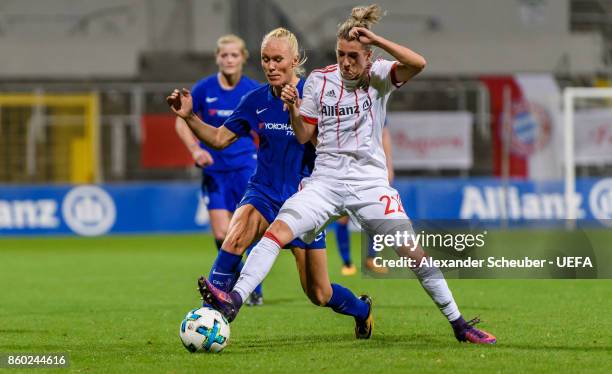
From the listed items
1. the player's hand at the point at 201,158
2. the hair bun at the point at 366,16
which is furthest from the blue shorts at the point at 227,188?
the hair bun at the point at 366,16

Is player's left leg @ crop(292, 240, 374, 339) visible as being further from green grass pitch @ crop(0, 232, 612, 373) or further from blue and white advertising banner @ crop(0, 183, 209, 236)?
blue and white advertising banner @ crop(0, 183, 209, 236)

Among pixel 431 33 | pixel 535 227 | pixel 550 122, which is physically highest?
pixel 431 33

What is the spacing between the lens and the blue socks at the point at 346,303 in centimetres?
807

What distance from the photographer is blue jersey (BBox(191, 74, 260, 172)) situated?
35.9ft

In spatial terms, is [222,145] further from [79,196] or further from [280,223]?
[79,196]

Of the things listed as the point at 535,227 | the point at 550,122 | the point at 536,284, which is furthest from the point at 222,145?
the point at 550,122

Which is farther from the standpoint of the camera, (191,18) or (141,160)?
(191,18)

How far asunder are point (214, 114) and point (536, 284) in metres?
4.02

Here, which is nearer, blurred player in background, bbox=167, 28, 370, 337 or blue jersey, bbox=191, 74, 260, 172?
blurred player in background, bbox=167, 28, 370, 337

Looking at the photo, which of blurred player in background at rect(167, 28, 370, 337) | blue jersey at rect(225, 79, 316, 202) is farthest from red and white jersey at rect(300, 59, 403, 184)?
blue jersey at rect(225, 79, 316, 202)

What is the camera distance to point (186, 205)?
22453 millimetres

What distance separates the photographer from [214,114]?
36.1 feet

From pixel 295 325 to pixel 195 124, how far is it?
2.04 metres

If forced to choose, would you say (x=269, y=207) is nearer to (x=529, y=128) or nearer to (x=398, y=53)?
(x=398, y=53)
